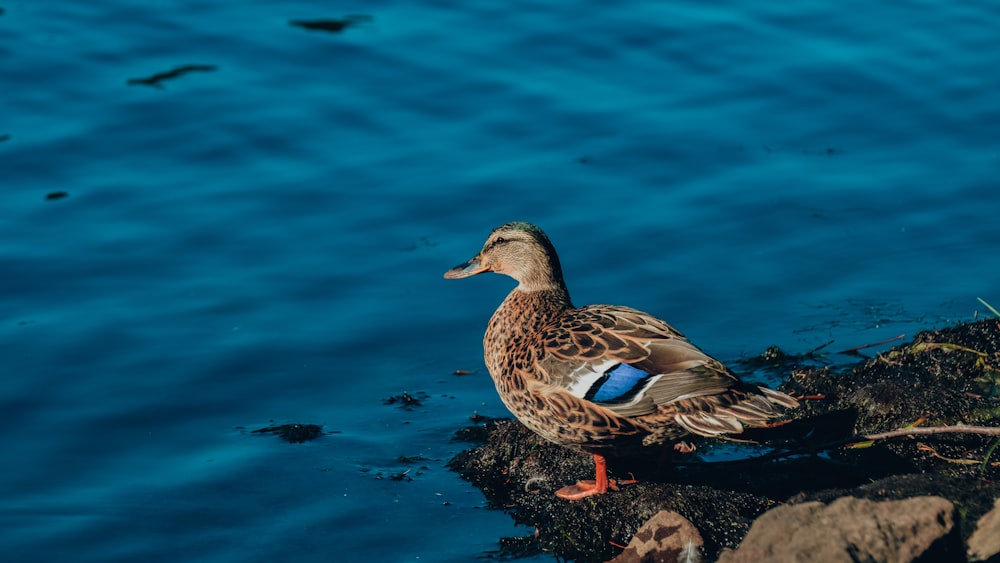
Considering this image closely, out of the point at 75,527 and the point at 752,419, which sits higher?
the point at 752,419

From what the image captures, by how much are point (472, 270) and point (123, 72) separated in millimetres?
5219

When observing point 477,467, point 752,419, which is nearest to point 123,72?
point 477,467

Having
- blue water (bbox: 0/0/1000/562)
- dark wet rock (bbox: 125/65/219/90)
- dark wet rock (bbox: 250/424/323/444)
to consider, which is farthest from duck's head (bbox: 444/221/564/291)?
dark wet rock (bbox: 125/65/219/90)

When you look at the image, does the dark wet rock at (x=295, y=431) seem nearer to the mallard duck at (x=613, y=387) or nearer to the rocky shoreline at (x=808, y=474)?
the rocky shoreline at (x=808, y=474)

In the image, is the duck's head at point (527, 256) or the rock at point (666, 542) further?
the duck's head at point (527, 256)

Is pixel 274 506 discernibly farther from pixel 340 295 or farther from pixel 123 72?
pixel 123 72

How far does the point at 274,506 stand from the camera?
6.39 m

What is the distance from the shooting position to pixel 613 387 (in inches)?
222

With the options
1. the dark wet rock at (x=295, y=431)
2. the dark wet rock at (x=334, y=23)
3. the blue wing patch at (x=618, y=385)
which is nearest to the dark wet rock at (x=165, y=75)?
the dark wet rock at (x=334, y=23)

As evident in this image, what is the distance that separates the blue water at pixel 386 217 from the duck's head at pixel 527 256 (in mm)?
930

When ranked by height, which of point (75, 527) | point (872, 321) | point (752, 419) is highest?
point (752, 419)

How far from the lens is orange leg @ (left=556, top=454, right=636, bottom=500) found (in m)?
5.73

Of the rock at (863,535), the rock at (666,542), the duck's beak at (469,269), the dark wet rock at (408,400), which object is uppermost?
the rock at (863,535)

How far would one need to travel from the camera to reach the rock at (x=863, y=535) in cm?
415
